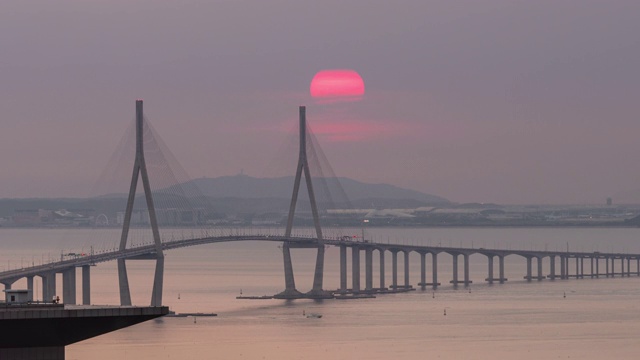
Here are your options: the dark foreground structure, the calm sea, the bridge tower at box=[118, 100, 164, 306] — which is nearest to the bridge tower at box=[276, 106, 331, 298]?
the calm sea

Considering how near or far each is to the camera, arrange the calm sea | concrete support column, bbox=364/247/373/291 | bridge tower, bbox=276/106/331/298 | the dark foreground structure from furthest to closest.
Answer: concrete support column, bbox=364/247/373/291
bridge tower, bbox=276/106/331/298
the calm sea
the dark foreground structure

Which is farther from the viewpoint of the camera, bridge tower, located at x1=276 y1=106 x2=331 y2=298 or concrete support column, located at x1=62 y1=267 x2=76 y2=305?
bridge tower, located at x1=276 y1=106 x2=331 y2=298

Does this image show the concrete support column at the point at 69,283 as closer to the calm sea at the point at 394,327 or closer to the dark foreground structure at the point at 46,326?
the calm sea at the point at 394,327

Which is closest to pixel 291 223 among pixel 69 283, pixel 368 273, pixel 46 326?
pixel 368 273

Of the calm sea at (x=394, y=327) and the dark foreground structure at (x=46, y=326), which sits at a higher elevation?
the dark foreground structure at (x=46, y=326)

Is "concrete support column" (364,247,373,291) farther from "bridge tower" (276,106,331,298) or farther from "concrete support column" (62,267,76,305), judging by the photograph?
"concrete support column" (62,267,76,305)

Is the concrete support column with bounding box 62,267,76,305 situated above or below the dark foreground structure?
below

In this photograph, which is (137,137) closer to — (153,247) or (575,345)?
(153,247)

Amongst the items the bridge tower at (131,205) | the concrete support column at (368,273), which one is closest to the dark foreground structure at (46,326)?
the bridge tower at (131,205)

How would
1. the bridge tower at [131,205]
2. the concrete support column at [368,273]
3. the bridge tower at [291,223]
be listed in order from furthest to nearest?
the concrete support column at [368,273] → the bridge tower at [291,223] → the bridge tower at [131,205]

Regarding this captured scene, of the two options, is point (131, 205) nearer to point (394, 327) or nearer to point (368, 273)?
point (394, 327)

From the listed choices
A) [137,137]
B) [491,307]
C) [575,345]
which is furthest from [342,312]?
[575,345]
